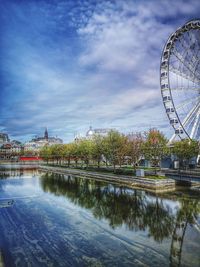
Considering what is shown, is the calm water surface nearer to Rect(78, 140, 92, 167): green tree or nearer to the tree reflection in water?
the tree reflection in water

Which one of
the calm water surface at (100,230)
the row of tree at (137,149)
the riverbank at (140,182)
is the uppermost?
the row of tree at (137,149)

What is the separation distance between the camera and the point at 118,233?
942 inches

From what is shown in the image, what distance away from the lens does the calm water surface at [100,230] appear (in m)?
18.5

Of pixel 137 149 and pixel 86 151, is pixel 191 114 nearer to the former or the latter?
pixel 137 149

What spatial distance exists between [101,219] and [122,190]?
19.5 m

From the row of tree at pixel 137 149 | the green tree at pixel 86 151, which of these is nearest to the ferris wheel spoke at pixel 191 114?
the row of tree at pixel 137 149

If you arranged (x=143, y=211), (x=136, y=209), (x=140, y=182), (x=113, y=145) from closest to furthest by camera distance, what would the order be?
(x=143, y=211) < (x=136, y=209) < (x=140, y=182) < (x=113, y=145)

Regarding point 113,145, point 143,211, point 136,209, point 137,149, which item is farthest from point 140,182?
point 113,145

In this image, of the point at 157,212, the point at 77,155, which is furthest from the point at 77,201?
the point at 77,155

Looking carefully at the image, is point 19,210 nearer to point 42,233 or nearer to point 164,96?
point 42,233

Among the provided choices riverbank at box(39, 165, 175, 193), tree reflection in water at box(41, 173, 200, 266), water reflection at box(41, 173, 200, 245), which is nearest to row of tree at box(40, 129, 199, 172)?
riverbank at box(39, 165, 175, 193)

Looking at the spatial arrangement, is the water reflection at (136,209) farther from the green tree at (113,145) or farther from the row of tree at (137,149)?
the green tree at (113,145)

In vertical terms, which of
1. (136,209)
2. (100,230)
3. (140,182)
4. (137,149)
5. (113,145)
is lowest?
(100,230)

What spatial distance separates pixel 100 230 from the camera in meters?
24.8
